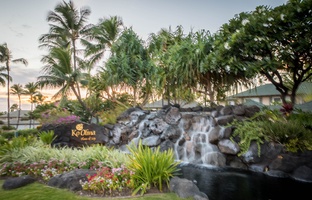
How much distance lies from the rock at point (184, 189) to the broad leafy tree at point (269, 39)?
7.64 meters

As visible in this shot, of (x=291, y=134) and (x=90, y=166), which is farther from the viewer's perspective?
(x=291, y=134)

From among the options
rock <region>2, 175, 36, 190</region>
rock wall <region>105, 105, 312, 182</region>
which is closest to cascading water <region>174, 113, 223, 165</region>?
rock wall <region>105, 105, 312, 182</region>

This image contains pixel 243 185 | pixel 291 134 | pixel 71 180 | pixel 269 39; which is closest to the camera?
pixel 71 180

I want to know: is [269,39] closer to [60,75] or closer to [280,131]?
[280,131]

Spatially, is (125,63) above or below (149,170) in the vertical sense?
above

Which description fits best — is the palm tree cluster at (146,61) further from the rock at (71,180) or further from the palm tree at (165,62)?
the rock at (71,180)

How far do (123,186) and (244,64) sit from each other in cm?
906

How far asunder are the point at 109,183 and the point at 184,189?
1.66 m

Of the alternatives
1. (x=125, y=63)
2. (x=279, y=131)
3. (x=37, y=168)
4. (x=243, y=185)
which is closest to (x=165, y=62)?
(x=125, y=63)

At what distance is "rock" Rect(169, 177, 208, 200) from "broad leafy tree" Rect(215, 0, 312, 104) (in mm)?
7641

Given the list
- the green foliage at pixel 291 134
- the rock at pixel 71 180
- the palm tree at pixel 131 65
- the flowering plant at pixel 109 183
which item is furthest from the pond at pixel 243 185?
the palm tree at pixel 131 65

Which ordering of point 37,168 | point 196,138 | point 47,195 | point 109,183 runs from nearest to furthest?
point 47,195 < point 109,183 < point 37,168 < point 196,138

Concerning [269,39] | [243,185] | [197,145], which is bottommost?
[243,185]

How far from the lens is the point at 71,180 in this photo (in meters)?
5.23
